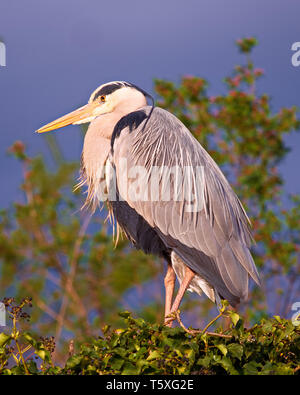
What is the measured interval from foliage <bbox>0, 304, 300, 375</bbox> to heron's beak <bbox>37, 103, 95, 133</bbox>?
2224 millimetres

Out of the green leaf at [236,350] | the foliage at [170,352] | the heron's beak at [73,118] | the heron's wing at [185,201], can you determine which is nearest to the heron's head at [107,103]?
the heron's beak at [73,118]

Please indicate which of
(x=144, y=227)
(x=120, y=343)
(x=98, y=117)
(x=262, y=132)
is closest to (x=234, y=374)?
(x=120, y=343)

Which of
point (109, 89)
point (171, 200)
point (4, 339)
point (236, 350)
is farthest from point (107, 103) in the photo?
point (236, 350)

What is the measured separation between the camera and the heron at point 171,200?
358 centimetres

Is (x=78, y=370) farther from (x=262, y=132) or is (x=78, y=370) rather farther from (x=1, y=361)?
(x=262, y=132)

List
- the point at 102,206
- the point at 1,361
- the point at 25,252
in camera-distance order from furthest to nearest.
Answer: the point at 25,252 < the point at 102,206 < the point at 1,361

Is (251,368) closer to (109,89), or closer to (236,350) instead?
(236,350)

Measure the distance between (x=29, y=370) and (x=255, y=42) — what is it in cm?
547

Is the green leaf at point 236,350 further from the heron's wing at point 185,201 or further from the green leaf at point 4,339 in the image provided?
the heron's wing at point 185,201

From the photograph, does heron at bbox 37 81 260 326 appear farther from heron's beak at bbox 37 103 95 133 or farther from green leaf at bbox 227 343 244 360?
green leaf at bbox 227 343 244 360

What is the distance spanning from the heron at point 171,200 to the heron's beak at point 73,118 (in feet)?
0.34

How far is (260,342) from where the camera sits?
7.61 feet

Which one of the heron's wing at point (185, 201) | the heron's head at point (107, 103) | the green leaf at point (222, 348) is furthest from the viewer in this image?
the heron's head at point (107, 103)

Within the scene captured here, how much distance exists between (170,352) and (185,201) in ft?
5.58
